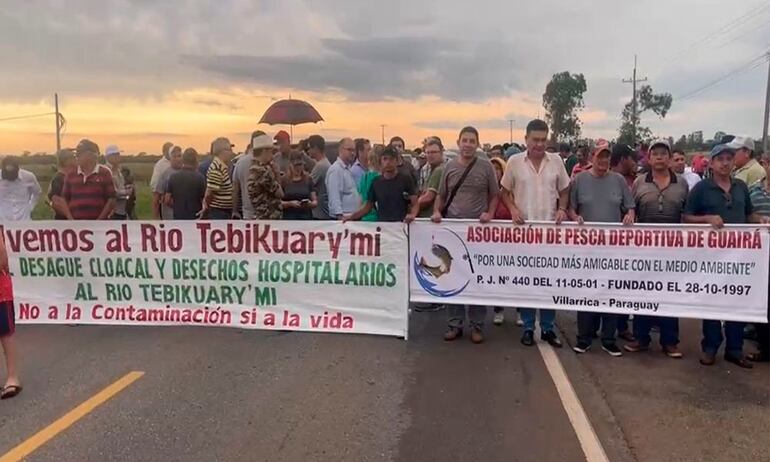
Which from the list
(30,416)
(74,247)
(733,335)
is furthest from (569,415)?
(74,247)

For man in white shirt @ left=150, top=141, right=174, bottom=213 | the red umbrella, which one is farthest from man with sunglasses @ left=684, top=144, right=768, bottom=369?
the red umbrella

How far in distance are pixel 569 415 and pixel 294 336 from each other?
3007 millimetres

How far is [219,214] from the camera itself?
8.46 meters

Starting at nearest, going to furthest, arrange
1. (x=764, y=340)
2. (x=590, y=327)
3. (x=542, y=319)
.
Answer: (x=764, y=340), (x=590, y=327), (x=542, y=319)

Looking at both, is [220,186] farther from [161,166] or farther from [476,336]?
[476,336]

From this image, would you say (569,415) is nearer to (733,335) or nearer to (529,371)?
(529,371)

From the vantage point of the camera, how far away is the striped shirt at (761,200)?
594cm

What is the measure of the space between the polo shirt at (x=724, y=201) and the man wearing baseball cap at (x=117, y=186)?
23.7ft

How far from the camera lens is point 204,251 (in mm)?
6980

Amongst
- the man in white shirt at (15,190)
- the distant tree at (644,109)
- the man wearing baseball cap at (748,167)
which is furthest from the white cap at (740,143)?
the distant tree at (644,109)

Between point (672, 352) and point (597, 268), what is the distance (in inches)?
38.3

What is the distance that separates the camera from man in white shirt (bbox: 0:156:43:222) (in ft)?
29.1

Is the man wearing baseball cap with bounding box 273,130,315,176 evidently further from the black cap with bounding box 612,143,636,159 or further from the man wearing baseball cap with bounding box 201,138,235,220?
the black cap with bounding box 612,143,636,159

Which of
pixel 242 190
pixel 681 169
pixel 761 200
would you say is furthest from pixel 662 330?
pixel 242 190
